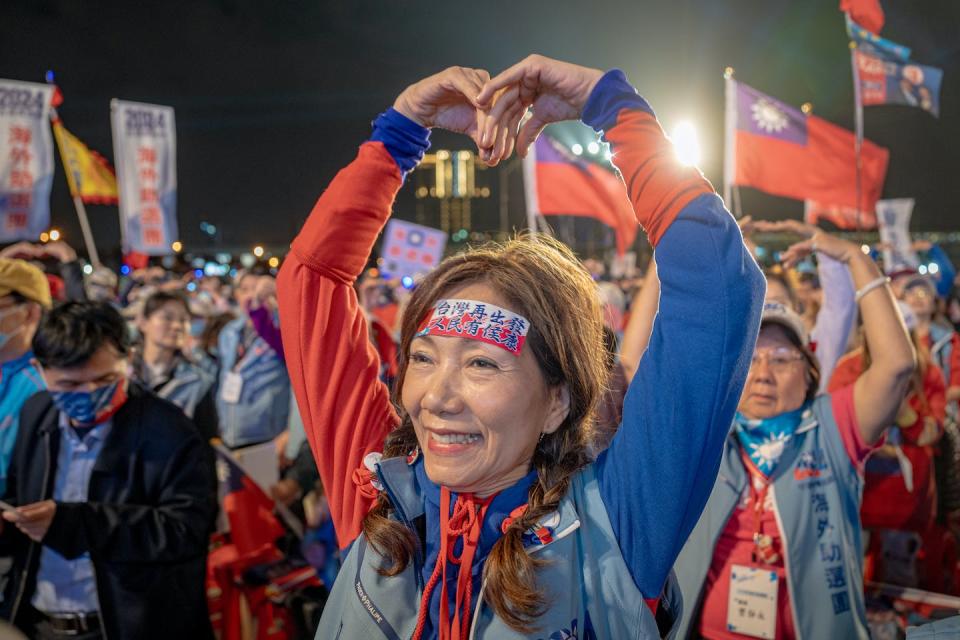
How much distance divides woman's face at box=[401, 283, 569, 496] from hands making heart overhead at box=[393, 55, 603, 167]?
0.41m

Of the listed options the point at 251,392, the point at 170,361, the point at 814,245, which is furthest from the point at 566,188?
the point at 814,245

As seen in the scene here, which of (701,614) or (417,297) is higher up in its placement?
(417,297)

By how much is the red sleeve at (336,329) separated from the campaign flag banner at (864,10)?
30.0 ft

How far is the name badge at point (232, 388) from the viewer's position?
20.9 feet

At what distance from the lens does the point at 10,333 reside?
3.71 metres

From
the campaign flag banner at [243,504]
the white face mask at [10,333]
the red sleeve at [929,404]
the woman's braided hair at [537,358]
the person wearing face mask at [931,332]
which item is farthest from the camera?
the person wearing face mask at [931,332]

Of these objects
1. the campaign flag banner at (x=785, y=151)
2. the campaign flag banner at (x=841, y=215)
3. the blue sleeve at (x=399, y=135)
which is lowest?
the blue sleeve at (x=399, y=135)

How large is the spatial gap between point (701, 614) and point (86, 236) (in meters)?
8.83

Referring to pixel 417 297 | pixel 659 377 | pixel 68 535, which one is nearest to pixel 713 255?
pixel 659 377

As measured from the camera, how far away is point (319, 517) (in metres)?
4.50

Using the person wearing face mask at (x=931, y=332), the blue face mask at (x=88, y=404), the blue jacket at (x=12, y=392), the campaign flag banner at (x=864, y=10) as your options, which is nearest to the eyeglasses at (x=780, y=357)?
the blue face mask at (x=88, y=404)

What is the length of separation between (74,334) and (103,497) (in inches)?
25.9

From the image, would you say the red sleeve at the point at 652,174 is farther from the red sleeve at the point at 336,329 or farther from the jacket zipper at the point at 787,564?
the jacket zipper at the point at 787,564

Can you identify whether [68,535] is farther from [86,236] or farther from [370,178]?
[86,236]
